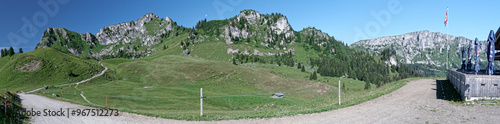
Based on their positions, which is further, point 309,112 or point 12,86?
point 12,86

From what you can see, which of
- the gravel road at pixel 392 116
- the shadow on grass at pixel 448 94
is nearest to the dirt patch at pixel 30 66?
the gravel road at pixel 392 116

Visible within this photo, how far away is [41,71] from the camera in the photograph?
299ft

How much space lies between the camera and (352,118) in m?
16.7

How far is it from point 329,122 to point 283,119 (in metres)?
3.31

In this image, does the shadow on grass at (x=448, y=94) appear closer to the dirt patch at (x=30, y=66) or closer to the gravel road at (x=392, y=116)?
the gravel road at (x=392, y=116)

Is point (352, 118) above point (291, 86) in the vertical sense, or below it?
above

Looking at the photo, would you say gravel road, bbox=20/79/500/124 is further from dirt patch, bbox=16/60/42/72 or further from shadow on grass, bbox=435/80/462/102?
dirt patch, bbox=16/60/42/72

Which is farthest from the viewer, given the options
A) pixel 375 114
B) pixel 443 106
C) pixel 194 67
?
pixel 194 67

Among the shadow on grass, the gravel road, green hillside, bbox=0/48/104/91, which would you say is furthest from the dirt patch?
the shadow on grass

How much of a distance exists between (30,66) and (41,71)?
6.20 m

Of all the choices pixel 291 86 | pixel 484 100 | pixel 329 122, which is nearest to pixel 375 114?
pixel 329 122

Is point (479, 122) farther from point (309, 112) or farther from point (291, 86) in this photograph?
point (291, 86)

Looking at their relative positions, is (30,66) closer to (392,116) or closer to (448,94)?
(392,116)

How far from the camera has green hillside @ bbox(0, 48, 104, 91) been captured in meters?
83.3
